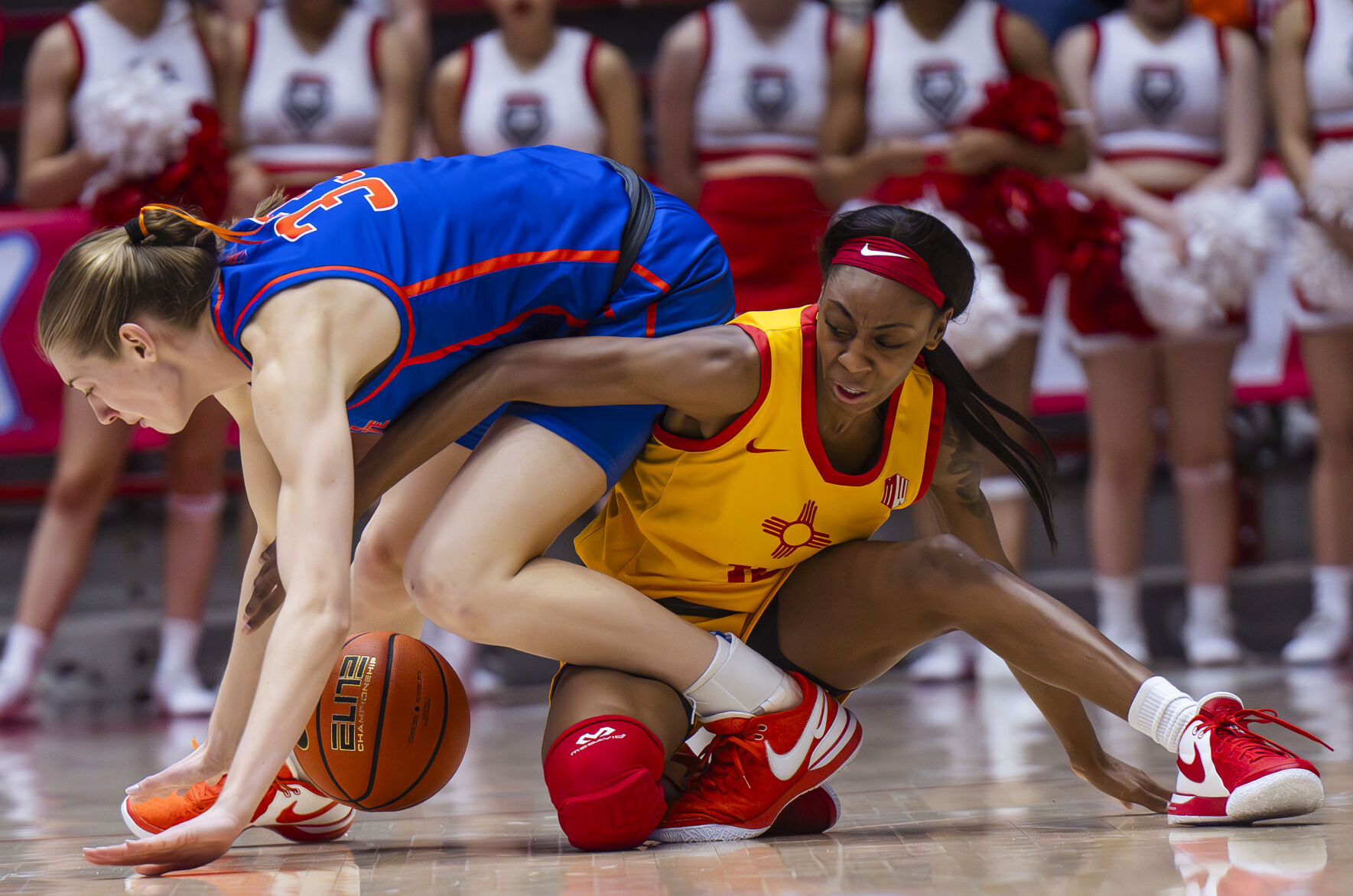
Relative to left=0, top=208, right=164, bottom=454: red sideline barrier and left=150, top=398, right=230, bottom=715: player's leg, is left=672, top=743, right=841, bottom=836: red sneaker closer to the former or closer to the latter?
left=150, top=398, right=230, bottom=715: player's leg

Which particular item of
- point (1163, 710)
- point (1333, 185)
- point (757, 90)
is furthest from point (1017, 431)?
point (1163, 710)

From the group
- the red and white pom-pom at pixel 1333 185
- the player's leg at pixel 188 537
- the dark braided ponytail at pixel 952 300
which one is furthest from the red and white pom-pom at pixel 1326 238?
the player's leg at pixel 188 537

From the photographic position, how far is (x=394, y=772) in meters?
2.33

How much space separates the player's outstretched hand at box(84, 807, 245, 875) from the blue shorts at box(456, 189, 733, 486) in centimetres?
76

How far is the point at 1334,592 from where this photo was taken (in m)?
4.57

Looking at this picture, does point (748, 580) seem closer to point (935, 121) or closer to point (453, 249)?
point (453, 249)

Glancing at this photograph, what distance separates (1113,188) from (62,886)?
11.5 ft

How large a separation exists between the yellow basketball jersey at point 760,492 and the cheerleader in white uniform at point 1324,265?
2.50 m

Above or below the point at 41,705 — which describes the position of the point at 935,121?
above

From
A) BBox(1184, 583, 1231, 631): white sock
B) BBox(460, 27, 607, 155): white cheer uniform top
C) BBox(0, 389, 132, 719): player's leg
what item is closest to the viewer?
BBox(0, 389, 132, 719): player's leg

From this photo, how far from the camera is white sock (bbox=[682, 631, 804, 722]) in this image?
7.63 feet

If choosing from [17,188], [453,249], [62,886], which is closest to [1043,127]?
[453,249]

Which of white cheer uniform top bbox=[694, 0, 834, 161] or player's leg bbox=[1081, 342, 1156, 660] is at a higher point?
white cheer uniform top bbox=[694, 0, 834, 161]

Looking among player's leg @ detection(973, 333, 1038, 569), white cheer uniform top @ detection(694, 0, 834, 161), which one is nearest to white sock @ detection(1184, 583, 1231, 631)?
player's leg @ detection(973, 333, 1038, 569)
